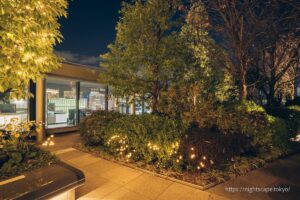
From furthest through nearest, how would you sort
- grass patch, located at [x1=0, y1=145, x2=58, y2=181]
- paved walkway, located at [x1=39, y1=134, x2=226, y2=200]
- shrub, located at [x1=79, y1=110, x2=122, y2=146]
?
shrub, located at [x1=79, y1=110, x2=122, y2=146], paved walkway, located at [x1=39, y1=134, x2=226, y2=200], grass patch, located at [x1=0, y1=145, x2=58, y2=181]

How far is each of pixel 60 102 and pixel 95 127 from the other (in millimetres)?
5008

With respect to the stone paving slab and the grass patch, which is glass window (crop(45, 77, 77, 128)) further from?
the grass patch

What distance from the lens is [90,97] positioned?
1247 centimetres

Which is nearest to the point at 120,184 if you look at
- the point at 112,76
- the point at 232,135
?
the point at 232,135

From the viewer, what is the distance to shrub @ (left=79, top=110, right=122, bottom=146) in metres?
7.05

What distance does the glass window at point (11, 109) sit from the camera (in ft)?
27.7

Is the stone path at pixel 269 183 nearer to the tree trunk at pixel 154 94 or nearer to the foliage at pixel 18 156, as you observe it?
the foliage at pixel 18 156

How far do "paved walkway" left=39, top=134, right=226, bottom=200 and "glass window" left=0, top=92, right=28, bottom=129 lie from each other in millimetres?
4869

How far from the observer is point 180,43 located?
843 cm

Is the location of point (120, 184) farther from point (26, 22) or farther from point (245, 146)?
point (245, 146)

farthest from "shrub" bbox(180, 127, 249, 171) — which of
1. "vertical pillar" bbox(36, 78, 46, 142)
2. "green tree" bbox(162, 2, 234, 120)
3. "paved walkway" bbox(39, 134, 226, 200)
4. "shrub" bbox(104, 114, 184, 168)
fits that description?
"vertical pillar" bbox(36, 78, 46, 142)

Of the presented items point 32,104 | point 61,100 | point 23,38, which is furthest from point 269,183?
point 61,100

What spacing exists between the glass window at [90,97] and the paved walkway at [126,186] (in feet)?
21.3

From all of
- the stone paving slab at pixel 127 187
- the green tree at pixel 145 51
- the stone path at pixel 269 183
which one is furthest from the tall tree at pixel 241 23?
the stone paving slab at pixel 127 187
